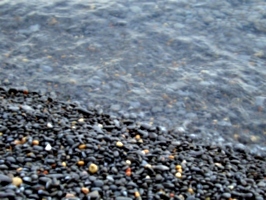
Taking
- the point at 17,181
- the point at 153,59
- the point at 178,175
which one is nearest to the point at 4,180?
the point at 17,181

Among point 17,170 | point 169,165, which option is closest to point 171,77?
point 169,165

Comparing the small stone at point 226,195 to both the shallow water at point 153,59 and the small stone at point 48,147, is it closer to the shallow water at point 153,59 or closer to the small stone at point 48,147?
the shallow water at point 153,59

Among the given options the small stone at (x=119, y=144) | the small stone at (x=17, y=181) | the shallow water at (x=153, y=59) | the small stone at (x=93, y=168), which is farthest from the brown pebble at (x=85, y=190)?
the shallow water at (x=153, y=59)

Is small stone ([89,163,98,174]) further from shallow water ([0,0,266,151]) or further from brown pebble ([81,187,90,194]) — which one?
shallow water ([0,0,266,151])

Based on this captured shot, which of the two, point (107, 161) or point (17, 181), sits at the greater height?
point (17, 181)

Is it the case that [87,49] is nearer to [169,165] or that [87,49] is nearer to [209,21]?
[209,21]

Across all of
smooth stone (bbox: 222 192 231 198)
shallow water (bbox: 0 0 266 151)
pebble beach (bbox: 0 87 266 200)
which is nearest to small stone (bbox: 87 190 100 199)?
pebble beach (bbox: 0 87 266 200)

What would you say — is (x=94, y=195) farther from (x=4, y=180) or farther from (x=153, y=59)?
(x=153, y=59)
